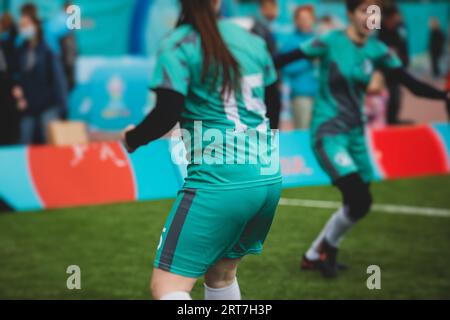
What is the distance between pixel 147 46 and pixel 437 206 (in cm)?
971

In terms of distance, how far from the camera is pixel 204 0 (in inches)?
144

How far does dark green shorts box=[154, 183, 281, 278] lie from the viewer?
368 centimetres

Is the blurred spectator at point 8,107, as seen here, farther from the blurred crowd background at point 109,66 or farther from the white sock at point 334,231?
the white sock at point 334,231

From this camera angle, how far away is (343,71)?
6684 millimetres

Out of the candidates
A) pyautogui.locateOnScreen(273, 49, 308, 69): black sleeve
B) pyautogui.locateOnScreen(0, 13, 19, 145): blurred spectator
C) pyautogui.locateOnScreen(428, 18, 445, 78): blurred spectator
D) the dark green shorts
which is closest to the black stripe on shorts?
the dark green shorts

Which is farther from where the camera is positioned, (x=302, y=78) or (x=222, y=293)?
(x=302, y=78)

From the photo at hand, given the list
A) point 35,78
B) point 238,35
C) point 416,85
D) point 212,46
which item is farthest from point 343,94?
point 35,78

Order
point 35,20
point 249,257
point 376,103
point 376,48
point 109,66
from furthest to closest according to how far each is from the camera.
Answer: point 109,66, point 376,103, point 35,20, point 249,257, point 376,48

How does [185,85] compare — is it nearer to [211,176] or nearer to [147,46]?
[211,176]

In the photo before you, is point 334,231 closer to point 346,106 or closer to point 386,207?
point 346,106

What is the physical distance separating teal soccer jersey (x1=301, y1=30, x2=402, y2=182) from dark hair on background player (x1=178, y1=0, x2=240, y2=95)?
3.06 meters

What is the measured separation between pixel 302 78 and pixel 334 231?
5485 mm

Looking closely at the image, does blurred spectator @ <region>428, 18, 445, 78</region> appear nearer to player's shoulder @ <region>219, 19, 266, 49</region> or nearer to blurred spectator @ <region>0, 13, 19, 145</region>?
blurred spectator @ <region>0, 13, 19, 145</region>

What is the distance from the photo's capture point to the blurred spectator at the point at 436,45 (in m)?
33.6
